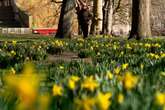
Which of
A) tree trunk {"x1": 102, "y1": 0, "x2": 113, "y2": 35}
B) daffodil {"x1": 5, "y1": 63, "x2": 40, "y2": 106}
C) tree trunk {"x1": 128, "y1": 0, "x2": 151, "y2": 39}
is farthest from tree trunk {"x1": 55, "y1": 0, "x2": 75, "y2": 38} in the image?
daffodil {"x1": 5, "y1": 63, "x2": 40, "y2": 106}

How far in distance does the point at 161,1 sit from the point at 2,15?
12983 millimetres

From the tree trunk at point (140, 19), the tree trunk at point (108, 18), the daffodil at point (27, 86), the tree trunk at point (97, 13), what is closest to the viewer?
the daffodil at point (27, 86)

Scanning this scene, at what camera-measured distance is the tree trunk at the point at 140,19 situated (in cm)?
1945

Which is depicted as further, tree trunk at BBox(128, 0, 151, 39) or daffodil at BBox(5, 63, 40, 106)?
tree trunk at BBox(128, 0, 151, 39)

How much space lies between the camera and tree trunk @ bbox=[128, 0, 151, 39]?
19.5m

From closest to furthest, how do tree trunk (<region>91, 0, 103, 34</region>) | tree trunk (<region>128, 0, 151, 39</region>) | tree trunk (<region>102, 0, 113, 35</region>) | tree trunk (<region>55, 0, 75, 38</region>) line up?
tree trunk (<region>128, 0, 151, 39</region>) → tree trunk (<region>55, 0, 75, 38</region>) → tree trunk (<region>91, 0, 103, 34</region>) → tree trunk (<region>102, 0, 113, 35</region>)

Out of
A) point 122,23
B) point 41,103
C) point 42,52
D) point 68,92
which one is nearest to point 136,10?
point 42,52

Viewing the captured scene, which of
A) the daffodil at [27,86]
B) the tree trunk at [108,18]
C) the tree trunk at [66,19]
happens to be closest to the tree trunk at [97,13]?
the tree trunk at [108,18]

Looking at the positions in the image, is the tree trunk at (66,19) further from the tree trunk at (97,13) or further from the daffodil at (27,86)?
the daffodil at (27,86)

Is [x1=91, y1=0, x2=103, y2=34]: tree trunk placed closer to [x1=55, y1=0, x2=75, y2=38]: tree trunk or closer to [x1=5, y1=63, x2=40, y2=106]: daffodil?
[x1=55, y1=0, x2=75, y2=38]: tree trunk

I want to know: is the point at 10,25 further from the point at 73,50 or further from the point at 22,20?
the point at 73,50

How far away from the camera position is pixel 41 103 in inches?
97.6

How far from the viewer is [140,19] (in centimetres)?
1948

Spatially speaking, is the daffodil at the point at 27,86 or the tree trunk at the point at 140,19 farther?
the tree trunk at the point at 140,19
